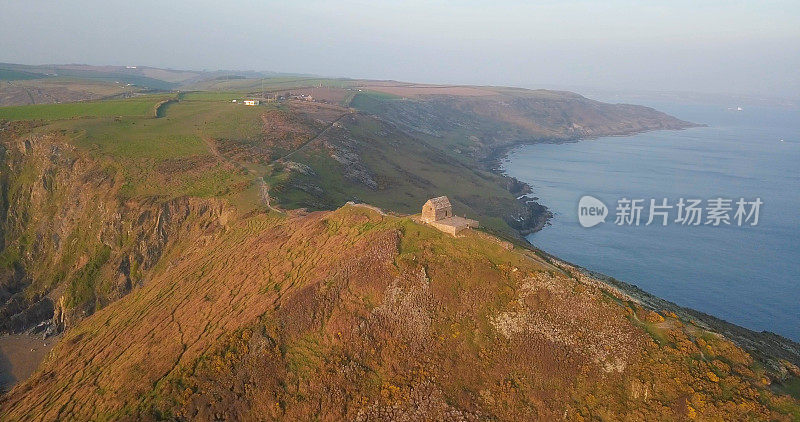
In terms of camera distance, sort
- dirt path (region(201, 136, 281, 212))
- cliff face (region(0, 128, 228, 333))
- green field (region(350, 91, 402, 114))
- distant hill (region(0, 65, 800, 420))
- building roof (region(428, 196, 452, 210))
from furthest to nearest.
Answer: green field (region(350, 91, 402, 114)) → dirt path (region(201, 136, 281, 212)) → cliff face (region(0, 128, 228, 333)) → building roof (region(428, 196, 452, 210)) → distant hill (region(0, 65, 800, 420))

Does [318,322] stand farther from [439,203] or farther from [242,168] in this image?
[242,168]

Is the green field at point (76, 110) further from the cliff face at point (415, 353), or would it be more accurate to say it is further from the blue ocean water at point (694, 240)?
the blue ocean water at point (694, 240)

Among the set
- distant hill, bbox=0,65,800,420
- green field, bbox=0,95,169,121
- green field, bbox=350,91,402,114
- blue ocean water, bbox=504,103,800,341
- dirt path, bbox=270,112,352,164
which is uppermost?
green field, bbox=350,91,402,114

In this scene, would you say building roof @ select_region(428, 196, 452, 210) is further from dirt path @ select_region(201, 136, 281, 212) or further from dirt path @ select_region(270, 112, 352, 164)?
dirt path @ select_region(270, 112, 352, 164)

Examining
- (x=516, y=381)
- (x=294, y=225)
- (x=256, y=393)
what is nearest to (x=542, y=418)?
(x=516, y=381)

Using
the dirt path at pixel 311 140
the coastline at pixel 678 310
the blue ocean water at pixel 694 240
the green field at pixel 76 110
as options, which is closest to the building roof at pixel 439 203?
the coastline at pixel 678 310

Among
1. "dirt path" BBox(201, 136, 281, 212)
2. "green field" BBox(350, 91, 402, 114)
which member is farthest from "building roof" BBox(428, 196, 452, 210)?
"green field" BBox(350, 91, 402, 114)

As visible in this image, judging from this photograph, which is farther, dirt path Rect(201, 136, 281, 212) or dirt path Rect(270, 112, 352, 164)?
dirt path Rect(270, 112, 352, 164)
